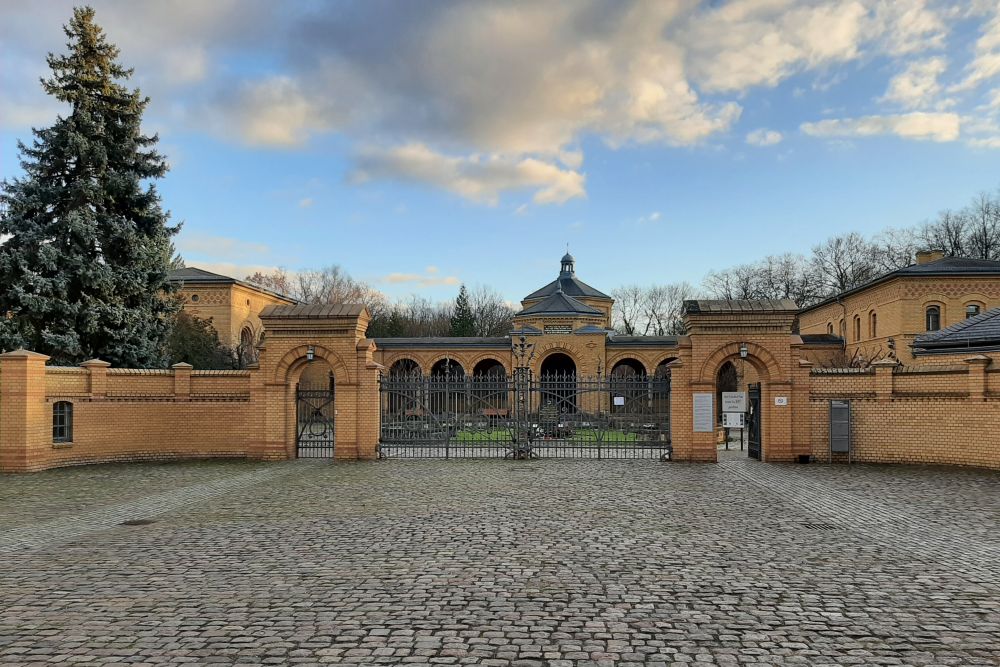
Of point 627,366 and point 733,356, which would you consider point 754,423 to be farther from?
point 627,366

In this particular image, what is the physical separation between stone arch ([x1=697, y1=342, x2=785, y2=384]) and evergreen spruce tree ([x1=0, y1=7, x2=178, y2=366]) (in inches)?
658

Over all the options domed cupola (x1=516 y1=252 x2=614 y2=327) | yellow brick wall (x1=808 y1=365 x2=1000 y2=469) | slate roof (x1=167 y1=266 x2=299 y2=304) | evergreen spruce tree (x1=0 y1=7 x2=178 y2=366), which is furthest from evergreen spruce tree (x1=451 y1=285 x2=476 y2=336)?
yellow brick wall (x1=808 y1=365 x2=1000 y2=469)

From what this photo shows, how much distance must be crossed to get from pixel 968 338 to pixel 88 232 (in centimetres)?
2542

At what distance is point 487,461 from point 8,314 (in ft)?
48.8

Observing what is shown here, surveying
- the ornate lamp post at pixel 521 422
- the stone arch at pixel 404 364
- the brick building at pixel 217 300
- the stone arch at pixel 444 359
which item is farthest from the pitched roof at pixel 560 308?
the ornate lamp post at pixel 521 422

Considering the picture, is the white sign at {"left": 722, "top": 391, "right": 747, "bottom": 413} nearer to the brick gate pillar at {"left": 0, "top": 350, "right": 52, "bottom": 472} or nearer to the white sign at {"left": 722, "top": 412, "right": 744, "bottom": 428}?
the white sign at {"left": 722, "top": 412, "right": 744, "bottom": 428}

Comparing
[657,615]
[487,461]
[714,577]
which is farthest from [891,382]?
[657,615]

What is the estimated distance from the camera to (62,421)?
52.0 feet

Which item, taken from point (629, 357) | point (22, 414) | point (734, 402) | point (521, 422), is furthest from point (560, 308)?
point (22, 414)

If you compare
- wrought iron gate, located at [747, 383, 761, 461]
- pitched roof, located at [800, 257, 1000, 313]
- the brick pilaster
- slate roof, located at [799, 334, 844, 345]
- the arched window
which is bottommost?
wrought iron gate, located at [747, 383, 761, 461]

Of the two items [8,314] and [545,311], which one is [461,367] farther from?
[8,314]

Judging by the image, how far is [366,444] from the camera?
17031mm

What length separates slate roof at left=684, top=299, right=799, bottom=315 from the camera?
16297 mm

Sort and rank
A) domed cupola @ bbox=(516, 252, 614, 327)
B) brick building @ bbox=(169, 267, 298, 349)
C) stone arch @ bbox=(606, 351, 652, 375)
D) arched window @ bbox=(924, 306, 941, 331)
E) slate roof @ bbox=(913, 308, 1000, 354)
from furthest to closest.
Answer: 1. domed cupola @ bbox=(516, 252, 614, 327)
2. stone arch @ bbox=(606, 351, 652, 375)
3. brick building @ bbox=(169, 267, 298, 349)
4. arched window @ bbox=(924, 306, 941, 331)
5. slate roof @ bbox=(913, 308, 1000, 354)
